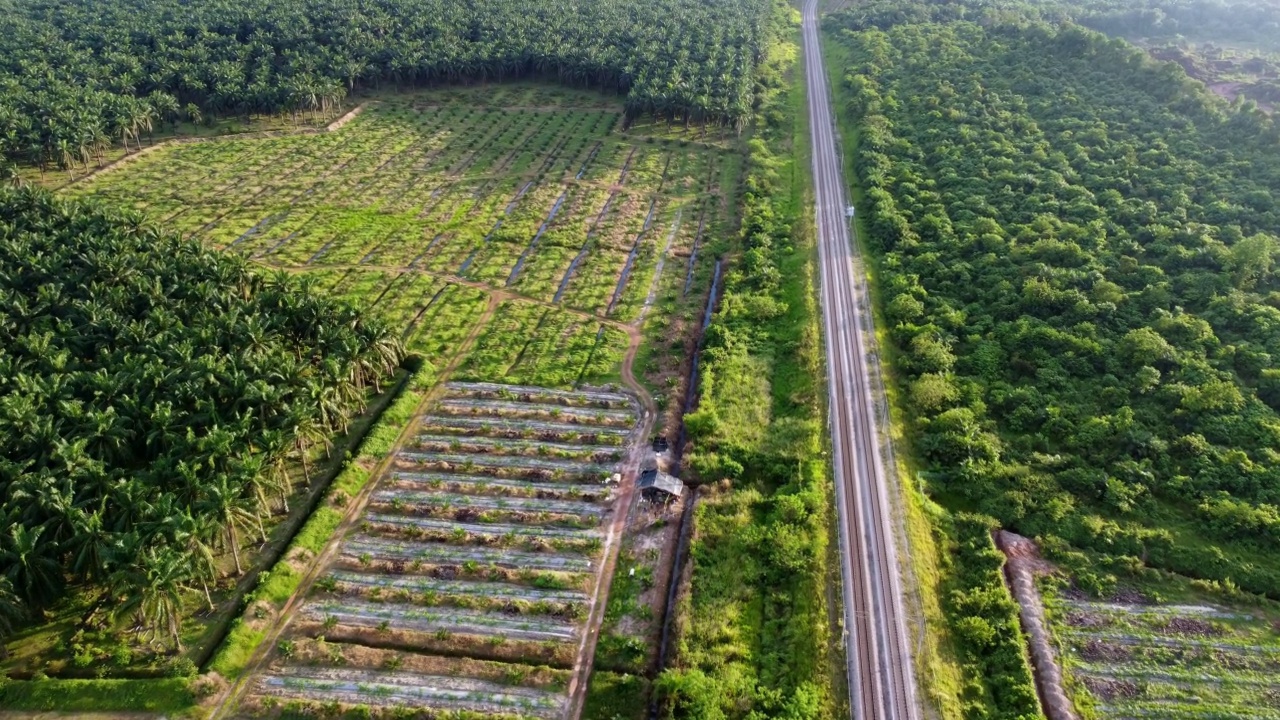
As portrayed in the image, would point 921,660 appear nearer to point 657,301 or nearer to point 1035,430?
point 1035,430

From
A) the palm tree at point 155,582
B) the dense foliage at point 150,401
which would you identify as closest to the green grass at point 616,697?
the palm tree at point 155,582

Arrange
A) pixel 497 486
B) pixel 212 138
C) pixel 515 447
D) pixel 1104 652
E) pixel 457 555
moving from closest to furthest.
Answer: pixel 1104 652 → pixel 457 555 → pixel 497 486 → pixel 515 447 → pixel 212 138

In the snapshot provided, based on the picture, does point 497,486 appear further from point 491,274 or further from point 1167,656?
point 1167,656

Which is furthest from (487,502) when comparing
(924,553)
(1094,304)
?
(1094,304)

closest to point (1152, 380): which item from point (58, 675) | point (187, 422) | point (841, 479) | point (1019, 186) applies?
point (841, 479)

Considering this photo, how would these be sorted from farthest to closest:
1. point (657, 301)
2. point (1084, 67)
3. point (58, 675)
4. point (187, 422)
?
point (1084, 67) → point (657, 301) → point (187, 422) → point (58, 675)

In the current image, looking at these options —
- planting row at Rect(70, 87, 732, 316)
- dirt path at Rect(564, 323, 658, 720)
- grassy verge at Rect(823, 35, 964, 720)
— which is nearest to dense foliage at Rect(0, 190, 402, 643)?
planting row at Rect(70, 87, 732, 316)
